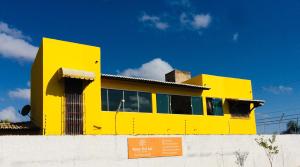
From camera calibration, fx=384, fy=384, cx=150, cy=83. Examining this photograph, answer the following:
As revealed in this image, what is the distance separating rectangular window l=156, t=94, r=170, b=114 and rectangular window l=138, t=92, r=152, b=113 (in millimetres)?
732

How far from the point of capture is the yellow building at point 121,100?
23.3 meters

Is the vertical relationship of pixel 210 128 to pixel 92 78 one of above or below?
below

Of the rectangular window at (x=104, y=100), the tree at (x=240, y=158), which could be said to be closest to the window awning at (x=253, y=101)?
the tree at (x=240, y=158)

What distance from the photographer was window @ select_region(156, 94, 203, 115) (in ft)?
95.5

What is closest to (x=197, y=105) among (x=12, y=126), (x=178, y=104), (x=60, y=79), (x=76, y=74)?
(x=178, y=104)

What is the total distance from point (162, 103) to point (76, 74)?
8262 millimetres

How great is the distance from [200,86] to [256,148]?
6399 mm

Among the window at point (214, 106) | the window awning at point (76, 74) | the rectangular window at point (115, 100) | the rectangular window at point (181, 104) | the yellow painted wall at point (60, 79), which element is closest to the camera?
the yellow painted wall at point (60, 79)

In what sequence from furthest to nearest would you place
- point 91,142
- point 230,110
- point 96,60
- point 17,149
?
point 230,110, point 96,60, point 91,142, point 17,149

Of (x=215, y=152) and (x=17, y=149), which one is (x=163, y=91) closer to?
(x=215, y=152)

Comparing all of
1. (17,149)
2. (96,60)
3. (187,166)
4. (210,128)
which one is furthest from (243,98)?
(17,149)

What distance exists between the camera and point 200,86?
100 feet

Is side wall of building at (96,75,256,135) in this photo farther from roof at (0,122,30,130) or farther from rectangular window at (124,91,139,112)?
roof at (0,122,30,130)

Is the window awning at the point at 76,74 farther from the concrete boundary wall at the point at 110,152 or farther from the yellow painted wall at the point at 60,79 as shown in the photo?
the concrete boundary wall at the point at 110,152
